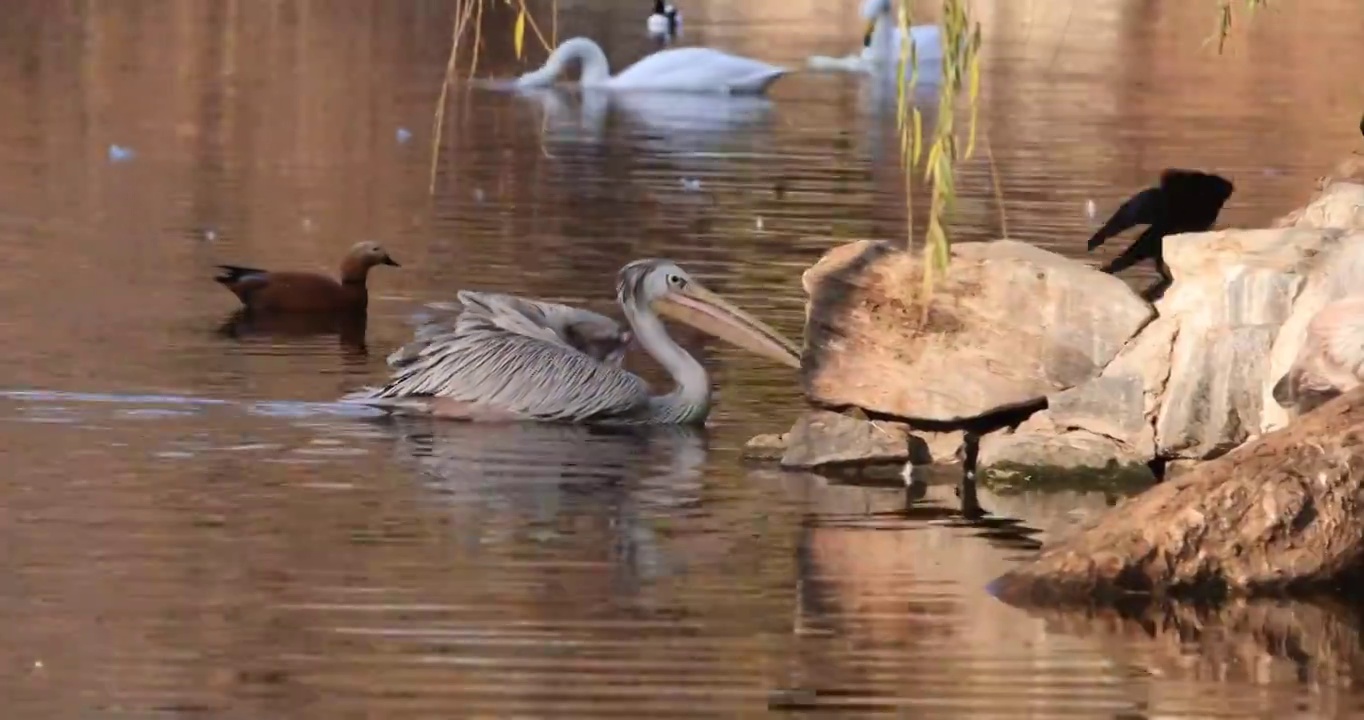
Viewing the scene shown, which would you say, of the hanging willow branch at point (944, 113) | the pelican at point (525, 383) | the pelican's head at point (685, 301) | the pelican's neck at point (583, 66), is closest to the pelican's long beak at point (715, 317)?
the pelican's head at point (685, 301)

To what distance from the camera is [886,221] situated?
17.8m

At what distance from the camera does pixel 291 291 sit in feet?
44.0

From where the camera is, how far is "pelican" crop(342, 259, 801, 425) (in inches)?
439

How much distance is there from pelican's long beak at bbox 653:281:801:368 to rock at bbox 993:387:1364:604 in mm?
3644

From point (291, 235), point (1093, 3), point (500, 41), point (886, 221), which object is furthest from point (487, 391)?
point (1093, 3)

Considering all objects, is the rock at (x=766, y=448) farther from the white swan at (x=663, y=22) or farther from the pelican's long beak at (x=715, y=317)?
the white swan at (x=663, y=22)

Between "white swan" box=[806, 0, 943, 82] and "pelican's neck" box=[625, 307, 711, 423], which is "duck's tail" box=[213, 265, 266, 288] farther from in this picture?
"white swan" box=[806, 0, 943, 82]

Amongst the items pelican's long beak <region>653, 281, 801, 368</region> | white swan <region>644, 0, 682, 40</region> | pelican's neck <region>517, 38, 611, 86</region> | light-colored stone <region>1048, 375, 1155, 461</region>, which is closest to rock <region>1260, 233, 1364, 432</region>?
light-colored stone <region>1048, 375, 1155, 461</region>

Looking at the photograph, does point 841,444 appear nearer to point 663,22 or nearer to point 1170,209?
point 1170,209

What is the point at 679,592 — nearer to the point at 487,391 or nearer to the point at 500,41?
the point at 487,391

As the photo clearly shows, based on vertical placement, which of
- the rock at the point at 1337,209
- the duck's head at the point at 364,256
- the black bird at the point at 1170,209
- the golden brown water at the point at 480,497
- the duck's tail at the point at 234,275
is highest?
the rock at the point at 1337,209

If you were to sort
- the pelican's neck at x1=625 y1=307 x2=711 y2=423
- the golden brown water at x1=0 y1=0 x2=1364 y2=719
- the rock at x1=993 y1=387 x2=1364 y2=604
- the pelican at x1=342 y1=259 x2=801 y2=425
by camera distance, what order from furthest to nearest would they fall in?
the pelican's neck at x1=625 y1=307 x2=711 y2=423
the pelican at x1=342 y1=259 x2=801 y2=425
the rock at x1=993 y1=387 x2=1364 y2=604
the golden brown water at x1=0 y1=0 x2=1364 y2=719

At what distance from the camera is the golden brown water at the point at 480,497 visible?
23.0 feet

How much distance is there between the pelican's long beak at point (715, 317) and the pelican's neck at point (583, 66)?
17352 millimetres
